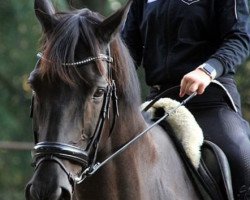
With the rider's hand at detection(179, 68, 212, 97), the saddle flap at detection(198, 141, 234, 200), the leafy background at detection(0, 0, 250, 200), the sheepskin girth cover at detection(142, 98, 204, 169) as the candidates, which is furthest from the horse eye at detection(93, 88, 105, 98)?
the leafy background at detection(0, 0, 250, 200)

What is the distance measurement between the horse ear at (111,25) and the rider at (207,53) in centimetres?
74

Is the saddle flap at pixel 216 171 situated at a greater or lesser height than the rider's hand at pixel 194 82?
lesser

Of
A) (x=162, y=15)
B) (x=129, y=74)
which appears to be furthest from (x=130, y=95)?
(x=162, y=15)

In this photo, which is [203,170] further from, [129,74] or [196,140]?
[129,74]

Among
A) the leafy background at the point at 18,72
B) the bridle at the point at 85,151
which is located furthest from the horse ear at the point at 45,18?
the leafy background at the point at 18,72

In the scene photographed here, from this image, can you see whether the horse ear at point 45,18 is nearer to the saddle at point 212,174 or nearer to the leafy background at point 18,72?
the saddle at point 212,174

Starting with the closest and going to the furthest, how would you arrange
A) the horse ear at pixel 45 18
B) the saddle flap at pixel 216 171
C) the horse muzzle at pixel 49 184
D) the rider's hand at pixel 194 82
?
1. the horse muzzle at pixel 49 184
2. the horse ear at pixel 45 18
3. the rider's hand at pixel 194 82
4. the saddle flap at pixel 216 171

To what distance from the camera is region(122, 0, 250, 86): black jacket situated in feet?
14.2

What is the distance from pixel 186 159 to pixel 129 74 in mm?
656

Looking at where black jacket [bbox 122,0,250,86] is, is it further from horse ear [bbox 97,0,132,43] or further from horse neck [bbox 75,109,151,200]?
horse ear [bbox 97,0,132,43]

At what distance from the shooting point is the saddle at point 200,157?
13.6 feet

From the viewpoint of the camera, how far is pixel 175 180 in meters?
4.06

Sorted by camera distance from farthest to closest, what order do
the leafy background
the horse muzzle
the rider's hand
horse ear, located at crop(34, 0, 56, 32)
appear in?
the leafy background
the rider's hand
horse ear, located at crop(34, 0, 56, 32)
the horse muzzle

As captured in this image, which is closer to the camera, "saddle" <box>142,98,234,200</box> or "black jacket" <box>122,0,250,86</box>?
"saddle" <box>142,98,234,200</box>
